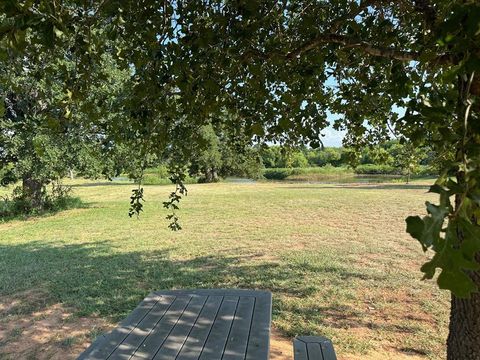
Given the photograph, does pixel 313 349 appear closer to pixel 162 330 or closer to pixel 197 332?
pixel 197 332

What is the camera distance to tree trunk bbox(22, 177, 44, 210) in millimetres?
15781

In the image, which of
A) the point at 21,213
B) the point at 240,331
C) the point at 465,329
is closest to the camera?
the point at 465,329

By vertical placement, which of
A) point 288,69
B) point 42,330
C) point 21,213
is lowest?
point 21,213

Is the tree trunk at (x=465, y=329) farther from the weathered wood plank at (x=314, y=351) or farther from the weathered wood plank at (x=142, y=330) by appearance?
the weathered wood plank at (x=142, y=330)

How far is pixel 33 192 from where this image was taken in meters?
16.0

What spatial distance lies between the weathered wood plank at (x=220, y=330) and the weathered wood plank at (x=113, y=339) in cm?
60

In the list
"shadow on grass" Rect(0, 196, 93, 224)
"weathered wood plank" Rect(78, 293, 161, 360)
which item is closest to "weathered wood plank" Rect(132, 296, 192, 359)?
"weathered wood plank" Rect(78, 293, 161, 360)

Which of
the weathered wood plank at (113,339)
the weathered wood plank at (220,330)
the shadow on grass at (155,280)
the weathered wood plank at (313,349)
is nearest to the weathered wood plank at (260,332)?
the weathered wood plank at (220,330)

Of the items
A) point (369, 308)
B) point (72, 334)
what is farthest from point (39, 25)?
point (369, 308)

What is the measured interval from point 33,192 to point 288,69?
15650mm

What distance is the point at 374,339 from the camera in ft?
14.5

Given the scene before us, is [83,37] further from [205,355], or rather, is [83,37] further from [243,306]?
[243,306]

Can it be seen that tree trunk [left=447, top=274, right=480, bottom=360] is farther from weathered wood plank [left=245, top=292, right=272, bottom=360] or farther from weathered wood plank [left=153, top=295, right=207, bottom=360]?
weathered wood plank [left=153, top=295, right=207, bottom=360]

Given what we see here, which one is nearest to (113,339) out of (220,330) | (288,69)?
(220,330)
